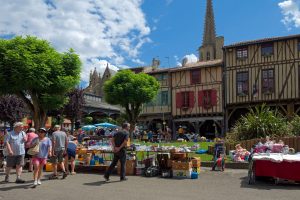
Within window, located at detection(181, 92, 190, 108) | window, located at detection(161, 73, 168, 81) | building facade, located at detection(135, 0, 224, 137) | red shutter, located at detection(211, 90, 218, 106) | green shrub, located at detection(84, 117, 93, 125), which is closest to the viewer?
red shutter, located at detection(211, 90, 218, 106)

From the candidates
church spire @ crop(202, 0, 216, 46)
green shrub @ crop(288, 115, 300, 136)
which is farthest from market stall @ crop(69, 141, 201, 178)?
church spire @ crop(202, 0, 216, 46)

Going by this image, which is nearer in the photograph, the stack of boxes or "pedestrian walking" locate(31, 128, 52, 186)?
"pedestrian walking" locate(31, 128, 52, 186)

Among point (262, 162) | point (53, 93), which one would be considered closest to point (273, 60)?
point (53, 93)

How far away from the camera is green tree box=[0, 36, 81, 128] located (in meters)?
15.3

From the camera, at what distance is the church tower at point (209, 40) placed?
69188mm

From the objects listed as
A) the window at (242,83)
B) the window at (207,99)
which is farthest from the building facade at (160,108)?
the window at (242,83)

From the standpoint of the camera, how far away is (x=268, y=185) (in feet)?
32.6

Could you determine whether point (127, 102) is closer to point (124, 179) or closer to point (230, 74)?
point (230, 74)

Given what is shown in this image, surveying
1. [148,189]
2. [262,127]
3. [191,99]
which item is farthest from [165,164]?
[191,99]

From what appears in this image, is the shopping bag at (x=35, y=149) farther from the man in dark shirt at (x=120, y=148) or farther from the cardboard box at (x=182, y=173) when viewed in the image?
the cardboard box at (x=182, y=173)

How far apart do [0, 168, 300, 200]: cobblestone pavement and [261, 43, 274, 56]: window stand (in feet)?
71.5

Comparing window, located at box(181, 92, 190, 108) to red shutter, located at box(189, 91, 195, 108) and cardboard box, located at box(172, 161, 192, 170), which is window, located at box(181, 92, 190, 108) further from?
cardboard box, located at box(172, 161, 192, 170)

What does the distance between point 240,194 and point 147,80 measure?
965 inches

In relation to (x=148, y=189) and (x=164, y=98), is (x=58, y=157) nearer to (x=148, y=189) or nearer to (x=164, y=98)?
(x=148, y=189)
